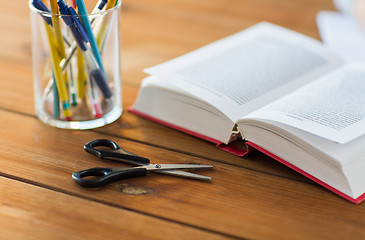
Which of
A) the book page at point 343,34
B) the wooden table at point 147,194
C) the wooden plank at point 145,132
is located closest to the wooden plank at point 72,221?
the wooden table at point 147,194

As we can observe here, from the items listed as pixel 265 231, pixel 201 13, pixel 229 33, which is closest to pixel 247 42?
pixel 229 33

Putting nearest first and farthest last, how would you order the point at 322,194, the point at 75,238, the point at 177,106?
the point at 75,238 < the point at 322,194 < the point at 177,106

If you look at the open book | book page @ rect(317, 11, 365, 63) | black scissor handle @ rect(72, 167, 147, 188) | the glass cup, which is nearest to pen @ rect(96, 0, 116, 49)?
the glass cup

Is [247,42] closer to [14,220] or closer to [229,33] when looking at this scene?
[229,33]

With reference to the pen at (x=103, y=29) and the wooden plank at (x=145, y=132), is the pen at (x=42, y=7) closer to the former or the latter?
the pen at (x=103, y=29)

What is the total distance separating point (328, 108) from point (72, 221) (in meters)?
0.44

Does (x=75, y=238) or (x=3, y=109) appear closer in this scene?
(x=75, y=238)

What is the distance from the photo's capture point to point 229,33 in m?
1.33

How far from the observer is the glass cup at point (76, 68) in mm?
821

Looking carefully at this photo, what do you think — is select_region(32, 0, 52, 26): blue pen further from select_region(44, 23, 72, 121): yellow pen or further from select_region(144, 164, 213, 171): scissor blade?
select_region(144, 164, 213, 171): scissor blade

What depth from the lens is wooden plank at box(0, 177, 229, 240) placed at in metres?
0.64

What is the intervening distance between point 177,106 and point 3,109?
13.1 inches

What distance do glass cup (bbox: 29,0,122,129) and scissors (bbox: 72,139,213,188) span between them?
0.10m

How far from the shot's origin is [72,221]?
66 centimetres
